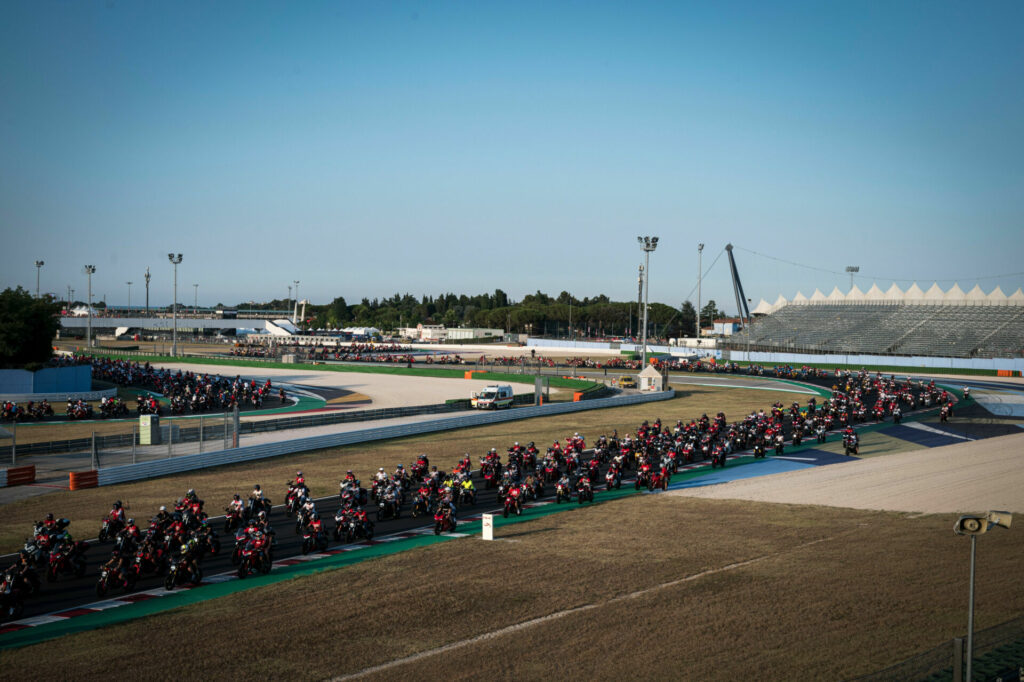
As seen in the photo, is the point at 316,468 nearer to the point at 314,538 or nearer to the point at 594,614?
the point at 314,538

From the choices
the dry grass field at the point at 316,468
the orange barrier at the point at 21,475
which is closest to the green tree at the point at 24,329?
the orange barrier at the point at 21,475

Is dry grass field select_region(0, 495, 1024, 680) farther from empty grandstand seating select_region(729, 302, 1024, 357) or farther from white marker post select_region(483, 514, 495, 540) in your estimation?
empty grandstand seating select_region(729, 302, 1024, 357)

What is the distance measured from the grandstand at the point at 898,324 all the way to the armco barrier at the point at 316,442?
51.6 meters

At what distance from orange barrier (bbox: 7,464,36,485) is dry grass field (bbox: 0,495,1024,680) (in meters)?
14.8

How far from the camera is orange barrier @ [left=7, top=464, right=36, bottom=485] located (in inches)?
993

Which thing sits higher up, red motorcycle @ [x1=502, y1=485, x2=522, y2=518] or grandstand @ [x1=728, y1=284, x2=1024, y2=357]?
grandstand @ [x1=728, y1=284, x2=1024, y2=357]

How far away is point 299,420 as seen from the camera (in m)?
38.5

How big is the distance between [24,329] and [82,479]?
26073mm

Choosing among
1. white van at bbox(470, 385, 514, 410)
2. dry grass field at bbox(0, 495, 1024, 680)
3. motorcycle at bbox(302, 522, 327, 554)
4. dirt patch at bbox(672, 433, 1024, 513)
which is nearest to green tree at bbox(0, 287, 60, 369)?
white van at bbox(470, 385, 514, 410)

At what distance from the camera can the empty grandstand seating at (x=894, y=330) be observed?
94875 millimetres

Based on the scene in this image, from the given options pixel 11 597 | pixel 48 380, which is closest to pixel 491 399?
pixel 48 380

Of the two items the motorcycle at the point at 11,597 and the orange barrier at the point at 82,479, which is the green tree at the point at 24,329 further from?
the motorcycle at the point at 11,597

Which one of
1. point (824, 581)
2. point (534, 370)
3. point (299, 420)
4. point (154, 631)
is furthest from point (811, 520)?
point (534, 370)

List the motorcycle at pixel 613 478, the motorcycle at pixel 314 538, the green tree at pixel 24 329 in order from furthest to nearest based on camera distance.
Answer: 1. the green tree at pixel 24 329
2. the motorcycle at pixel 613 478
3. the motorcycle at pixel 314 538
